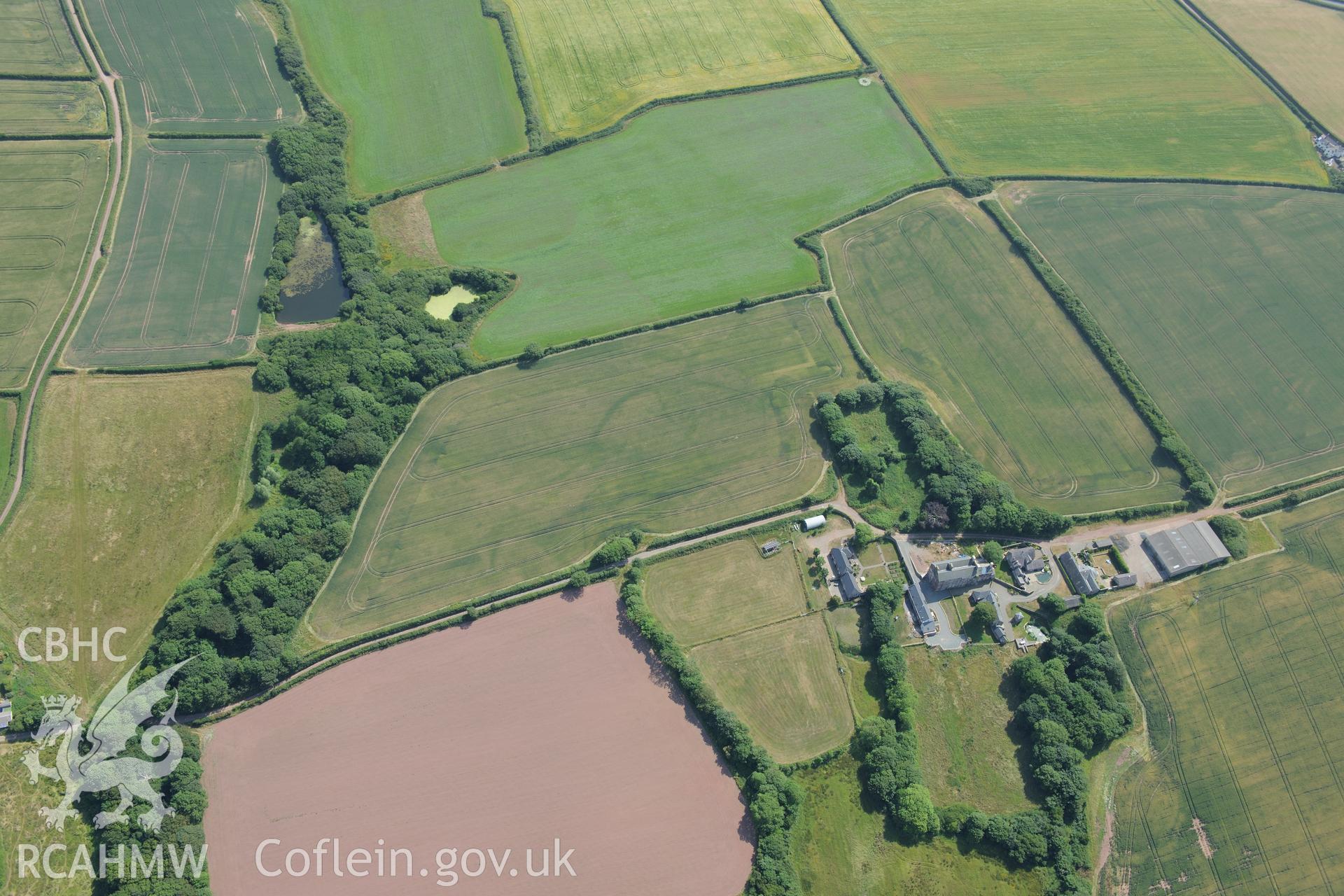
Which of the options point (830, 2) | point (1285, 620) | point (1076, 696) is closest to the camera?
point (1076, 696)

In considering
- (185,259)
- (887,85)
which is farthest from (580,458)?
(887,85)

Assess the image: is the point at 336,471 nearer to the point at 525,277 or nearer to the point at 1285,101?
the point at 525,277

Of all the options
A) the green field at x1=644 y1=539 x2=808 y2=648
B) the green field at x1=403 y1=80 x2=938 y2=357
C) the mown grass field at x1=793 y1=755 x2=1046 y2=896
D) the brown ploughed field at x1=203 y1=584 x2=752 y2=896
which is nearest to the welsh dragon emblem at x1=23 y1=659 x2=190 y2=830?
the brown ploughed field at x1=203 y1=584 x2=752 y2=896

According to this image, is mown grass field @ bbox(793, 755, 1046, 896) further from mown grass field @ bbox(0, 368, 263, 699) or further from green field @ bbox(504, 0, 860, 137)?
green field @ bbox(504, 0, 860, 137)

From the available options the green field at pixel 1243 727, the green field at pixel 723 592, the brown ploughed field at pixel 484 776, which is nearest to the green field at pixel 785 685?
the green field at pixel 723 592

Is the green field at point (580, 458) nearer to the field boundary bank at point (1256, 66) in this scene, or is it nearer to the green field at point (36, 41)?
the green field at point (36, 41)

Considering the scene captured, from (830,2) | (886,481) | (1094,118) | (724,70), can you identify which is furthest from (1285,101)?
(886,481)
